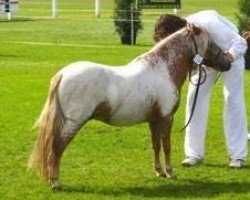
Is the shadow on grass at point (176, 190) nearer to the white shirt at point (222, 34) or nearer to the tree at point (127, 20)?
the white shirt at point (222, 34)

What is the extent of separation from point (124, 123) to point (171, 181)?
0.88 metres

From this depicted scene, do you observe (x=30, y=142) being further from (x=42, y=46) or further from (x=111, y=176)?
(x=42, y=46)

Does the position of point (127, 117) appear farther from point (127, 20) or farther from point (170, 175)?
point (127, 20)

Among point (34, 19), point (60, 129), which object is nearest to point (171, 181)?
point (60, 129)

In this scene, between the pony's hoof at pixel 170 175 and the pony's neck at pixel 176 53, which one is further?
the pony's hoof at pixel 170 175

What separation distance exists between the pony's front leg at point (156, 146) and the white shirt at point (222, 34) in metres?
1.26

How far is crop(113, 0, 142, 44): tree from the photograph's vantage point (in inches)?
1163

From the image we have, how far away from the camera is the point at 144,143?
35.2 ft

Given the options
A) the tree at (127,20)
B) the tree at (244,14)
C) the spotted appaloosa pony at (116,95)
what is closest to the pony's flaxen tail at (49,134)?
the spotted appaloosa pony at (116,95)

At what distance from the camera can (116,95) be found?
7703 millimetres

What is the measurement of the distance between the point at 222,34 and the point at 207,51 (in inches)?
22.3

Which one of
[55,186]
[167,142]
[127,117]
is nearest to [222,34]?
[167,142]

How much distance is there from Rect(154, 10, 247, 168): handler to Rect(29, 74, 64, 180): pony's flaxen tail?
197 centimetres

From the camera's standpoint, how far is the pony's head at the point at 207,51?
8.23 metres
